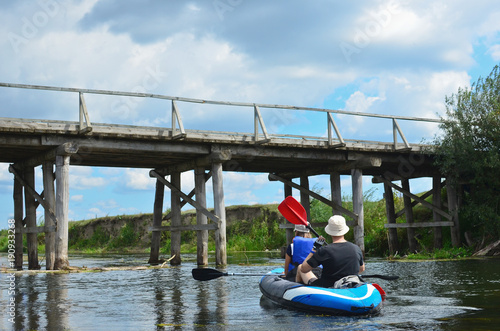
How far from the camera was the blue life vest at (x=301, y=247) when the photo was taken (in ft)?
28.5

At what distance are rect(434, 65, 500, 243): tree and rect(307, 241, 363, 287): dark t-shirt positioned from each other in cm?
1274

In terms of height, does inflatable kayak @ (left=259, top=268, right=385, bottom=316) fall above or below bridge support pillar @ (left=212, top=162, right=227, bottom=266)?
below

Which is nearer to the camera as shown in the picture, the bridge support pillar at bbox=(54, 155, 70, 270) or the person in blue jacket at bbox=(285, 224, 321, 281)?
the person in blue jacket at bbox=(285, 224, 321, 281)

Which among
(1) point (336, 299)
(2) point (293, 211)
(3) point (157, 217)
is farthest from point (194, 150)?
(1) point (336, 299)

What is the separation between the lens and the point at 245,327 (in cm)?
720

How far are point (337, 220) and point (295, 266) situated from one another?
1446 mm

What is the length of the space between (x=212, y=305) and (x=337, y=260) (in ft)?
7.67

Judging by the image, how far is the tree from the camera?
1986 cm

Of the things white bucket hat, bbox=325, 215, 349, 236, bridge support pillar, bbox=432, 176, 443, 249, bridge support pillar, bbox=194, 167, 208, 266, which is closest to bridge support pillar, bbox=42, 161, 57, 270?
bridge support pillar, bbox=194, 167, 208, 266

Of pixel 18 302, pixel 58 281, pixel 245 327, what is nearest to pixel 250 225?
pixel 58 281

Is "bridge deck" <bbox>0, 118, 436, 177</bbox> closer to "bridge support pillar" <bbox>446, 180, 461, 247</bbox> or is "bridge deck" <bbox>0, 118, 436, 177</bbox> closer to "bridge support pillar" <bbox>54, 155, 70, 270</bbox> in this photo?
"bridge support pillar" <bbox>54, 155, 70, 270</bbox>

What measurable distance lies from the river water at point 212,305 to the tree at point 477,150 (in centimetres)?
545

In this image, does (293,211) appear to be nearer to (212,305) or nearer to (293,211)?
(293,211)

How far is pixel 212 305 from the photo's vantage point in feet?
30.8
